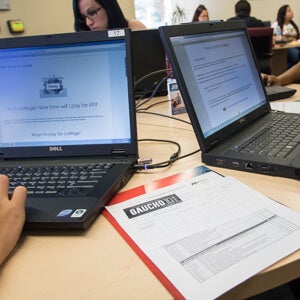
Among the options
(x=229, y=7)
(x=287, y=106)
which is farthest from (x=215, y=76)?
(x=229, y=7)

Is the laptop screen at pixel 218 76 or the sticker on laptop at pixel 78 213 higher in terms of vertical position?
the laptop screen at pixel 218 76

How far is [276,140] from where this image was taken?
748mm

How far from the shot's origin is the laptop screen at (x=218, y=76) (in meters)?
0.71

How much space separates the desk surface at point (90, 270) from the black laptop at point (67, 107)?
18 centimetres

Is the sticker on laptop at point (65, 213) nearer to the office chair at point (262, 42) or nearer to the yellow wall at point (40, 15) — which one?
the office chair at point (262, 42)

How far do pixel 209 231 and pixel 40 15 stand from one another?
2612mm

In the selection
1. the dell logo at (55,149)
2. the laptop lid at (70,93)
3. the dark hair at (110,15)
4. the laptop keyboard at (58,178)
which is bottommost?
the laptop keyboard at (58,178)

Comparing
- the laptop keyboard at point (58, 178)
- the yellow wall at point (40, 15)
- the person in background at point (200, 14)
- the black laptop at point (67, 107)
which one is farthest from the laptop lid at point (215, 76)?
the person in background at point (200, 14)

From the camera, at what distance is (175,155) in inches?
31.4

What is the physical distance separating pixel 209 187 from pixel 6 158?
1.56 ft

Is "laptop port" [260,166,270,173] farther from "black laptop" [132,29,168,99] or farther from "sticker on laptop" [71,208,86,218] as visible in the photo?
"black laptop" [132,29,168,99]

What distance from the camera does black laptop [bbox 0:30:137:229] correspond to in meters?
0.70

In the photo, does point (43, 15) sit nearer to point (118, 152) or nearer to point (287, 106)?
point (287, 106)

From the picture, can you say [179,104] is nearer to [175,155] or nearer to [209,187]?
[175,155]
